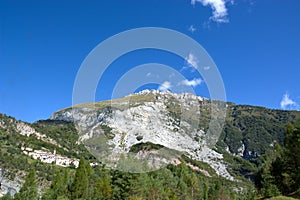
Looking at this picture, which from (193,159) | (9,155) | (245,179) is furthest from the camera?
(193,159)

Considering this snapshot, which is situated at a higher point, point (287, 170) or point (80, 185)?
point (287, 170)

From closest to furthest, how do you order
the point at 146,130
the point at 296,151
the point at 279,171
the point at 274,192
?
the point at 146,130 → the point at 296,151 → the point at 274,192 → the point at 279,171

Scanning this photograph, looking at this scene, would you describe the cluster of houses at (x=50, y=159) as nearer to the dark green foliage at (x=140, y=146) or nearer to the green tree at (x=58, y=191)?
the green tree at (x=58, y=191)

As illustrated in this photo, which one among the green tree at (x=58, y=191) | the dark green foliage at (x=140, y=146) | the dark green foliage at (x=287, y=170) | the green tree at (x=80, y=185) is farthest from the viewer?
the green tree at (x=80, y=185)

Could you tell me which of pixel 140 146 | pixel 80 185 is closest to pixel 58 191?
pixel 80 185

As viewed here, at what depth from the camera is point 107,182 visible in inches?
1863

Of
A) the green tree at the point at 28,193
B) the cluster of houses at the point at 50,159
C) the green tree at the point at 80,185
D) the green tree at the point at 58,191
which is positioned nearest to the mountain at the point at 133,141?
the cluster of houses at the point at 50,159

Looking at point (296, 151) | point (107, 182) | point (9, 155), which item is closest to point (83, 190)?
point (107, 182)

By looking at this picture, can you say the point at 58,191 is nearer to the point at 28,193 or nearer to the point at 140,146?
the point at 28,193

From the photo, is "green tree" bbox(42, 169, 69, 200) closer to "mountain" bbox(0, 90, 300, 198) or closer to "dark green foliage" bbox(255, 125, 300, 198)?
A: "mountain" bbox(0, 90, 300, 198)

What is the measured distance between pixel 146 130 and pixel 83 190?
25.5 metres

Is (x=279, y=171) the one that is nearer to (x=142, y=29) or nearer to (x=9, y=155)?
(x=142, y=29)

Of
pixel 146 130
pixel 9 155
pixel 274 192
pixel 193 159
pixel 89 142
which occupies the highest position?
pixel 193 159

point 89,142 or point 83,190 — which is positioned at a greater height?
point 83,190
